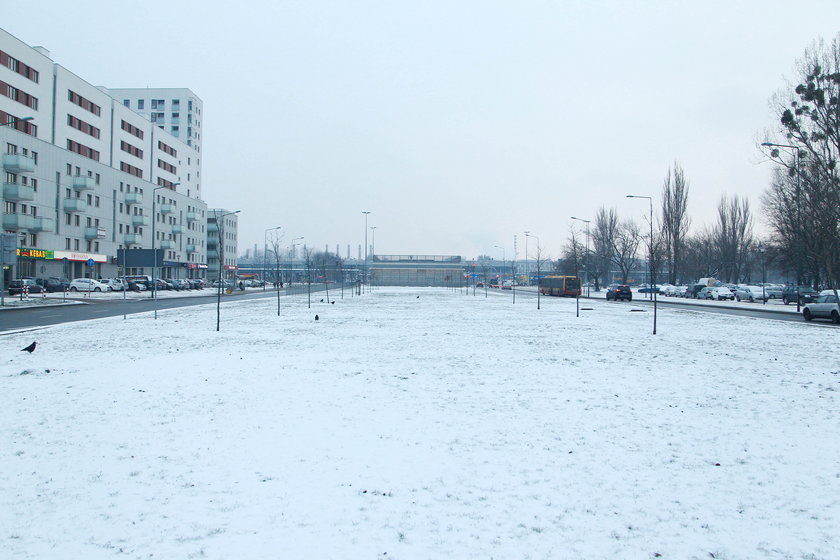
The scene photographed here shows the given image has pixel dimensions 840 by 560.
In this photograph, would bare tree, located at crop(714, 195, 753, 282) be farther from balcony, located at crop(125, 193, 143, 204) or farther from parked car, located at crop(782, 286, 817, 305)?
balcony, located at crop(125, 193, 143, 204)

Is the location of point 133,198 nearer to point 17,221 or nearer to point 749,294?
point 17,221

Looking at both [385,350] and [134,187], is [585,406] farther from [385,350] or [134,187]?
[134,187]

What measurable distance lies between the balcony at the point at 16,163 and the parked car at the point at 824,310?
62366 mm

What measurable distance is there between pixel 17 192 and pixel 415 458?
6062cm

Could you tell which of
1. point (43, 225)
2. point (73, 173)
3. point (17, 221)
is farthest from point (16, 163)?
point (73, 173)

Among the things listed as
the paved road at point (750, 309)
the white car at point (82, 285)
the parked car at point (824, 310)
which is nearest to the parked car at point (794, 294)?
the paved road at point (750, 309)

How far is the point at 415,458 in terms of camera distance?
6.64 meters

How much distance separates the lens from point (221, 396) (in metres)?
9.81

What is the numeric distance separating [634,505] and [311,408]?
5.09 m

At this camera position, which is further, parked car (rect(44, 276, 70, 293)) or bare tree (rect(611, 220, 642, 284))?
bare tree (rect(611, 220, 642, 284))

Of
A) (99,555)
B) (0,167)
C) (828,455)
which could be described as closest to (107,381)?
(99,555)

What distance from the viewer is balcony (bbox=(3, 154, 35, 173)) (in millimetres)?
53531

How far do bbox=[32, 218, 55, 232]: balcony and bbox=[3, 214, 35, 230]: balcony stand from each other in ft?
3.49

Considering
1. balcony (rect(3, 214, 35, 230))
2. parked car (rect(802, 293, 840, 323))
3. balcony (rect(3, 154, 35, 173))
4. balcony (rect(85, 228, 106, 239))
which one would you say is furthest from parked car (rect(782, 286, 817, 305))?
balcony (rect(85, 228, 106, 239))
